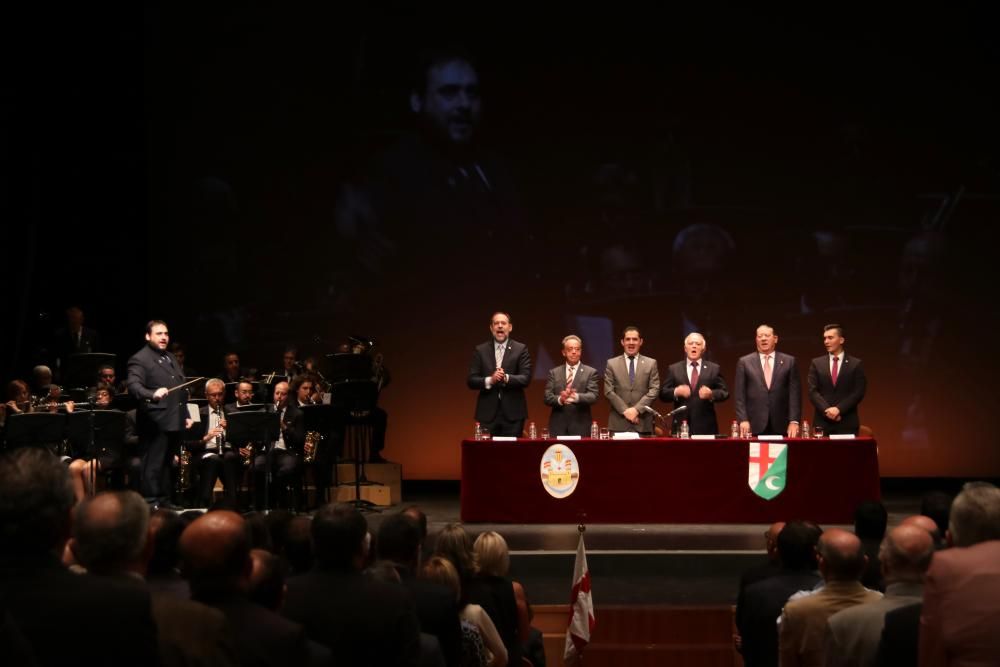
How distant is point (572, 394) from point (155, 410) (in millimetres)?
3313

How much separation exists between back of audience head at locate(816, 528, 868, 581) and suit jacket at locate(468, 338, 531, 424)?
6050 millimetres

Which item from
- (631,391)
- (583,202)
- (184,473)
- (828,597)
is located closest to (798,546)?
(828,597)

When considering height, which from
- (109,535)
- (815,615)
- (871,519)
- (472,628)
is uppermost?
(109,535)

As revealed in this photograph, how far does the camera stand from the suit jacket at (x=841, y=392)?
30.1 feet

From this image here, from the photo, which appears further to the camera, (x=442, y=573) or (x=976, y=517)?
(x=442, y=573)

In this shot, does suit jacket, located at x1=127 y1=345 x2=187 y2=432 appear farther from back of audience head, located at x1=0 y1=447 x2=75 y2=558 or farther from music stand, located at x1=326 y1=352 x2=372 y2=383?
back of audience head, located at x1=0 y1=447 x2=75 y2=558

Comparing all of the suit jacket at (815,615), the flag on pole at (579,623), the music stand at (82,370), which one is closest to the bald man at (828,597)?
the suit jacket at (815,615)

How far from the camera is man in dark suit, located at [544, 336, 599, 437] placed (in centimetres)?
927

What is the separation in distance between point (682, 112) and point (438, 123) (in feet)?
8.34

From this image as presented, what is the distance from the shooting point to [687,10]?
1183 cm

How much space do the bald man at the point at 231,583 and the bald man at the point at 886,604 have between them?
1564 mm

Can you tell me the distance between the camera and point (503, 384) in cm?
955

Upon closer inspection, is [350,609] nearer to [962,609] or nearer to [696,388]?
[962,609]

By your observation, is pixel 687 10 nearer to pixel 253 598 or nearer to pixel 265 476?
pixel 265 476
